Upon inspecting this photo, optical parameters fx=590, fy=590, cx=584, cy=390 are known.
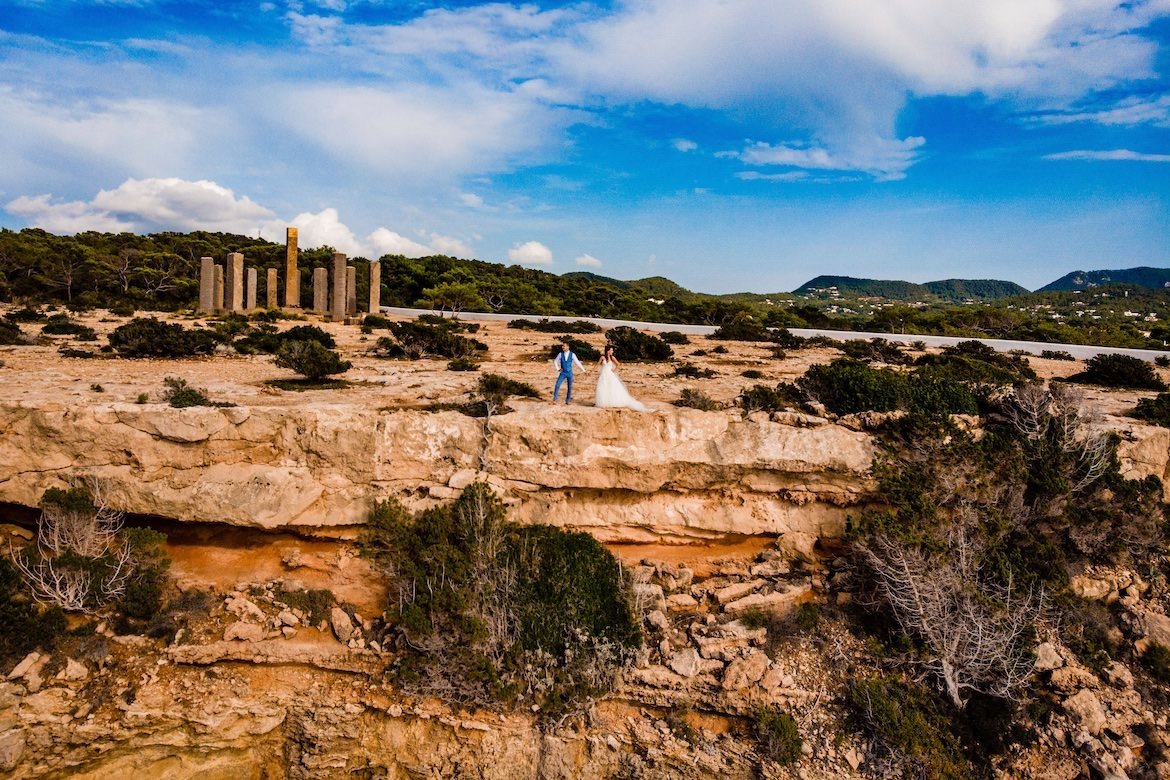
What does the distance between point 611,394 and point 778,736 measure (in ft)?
16.0

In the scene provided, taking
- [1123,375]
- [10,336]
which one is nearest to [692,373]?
[1123,375]

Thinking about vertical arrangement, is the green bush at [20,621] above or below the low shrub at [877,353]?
below

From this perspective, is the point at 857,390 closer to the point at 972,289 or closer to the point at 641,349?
the point at 641,349

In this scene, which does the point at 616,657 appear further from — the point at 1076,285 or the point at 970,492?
the point at 1076,285

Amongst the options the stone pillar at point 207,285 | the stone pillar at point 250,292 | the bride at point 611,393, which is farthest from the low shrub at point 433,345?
the stone pillar at point 250,292

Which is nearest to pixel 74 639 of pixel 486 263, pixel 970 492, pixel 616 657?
pixel 616 657

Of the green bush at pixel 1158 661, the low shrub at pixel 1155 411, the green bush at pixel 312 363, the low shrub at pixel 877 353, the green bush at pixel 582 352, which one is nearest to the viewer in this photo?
the green bush at pixel 1158 661

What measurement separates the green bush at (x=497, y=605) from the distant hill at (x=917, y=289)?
124 meters

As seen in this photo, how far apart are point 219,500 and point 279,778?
11.4 feet

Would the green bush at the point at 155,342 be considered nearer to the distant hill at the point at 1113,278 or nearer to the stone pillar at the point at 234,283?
the stone pillar at the point at 234,283

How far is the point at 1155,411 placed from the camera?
1025 cm

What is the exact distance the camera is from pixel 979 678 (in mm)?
7355

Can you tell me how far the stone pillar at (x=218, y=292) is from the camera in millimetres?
25219

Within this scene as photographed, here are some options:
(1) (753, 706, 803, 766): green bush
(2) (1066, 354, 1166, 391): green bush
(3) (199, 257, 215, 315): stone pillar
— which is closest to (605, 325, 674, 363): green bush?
(2) (1066, 354, 1166, 391): green bush
